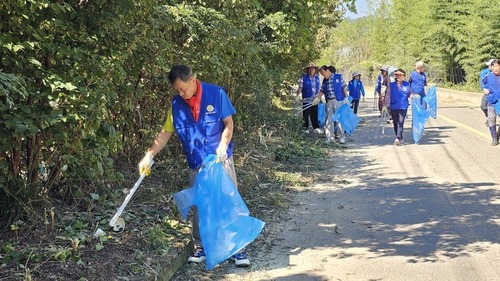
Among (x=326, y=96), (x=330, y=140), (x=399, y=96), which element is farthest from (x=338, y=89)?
(x=399, y=96)

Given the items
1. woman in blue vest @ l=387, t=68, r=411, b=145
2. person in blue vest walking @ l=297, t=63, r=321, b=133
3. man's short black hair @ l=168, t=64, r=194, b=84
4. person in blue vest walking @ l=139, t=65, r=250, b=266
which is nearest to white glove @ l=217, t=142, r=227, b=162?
person in blue vest walking @ l=139, t=65, r=250, b=266

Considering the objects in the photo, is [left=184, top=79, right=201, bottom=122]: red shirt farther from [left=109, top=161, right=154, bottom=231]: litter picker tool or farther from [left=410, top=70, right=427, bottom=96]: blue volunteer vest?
[left=410, top=70, right=427, bottom=96]: blue volunteer vest

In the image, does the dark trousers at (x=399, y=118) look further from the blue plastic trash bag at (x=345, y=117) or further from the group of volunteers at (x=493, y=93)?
the group of volunteers at (x=493, y=93)

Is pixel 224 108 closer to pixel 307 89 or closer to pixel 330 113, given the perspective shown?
pixel 330 113

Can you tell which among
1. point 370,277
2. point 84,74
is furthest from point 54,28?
point 370,277

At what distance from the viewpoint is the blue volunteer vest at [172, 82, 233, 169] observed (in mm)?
5098

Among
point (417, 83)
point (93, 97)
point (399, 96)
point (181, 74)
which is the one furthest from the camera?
point (417, 83)

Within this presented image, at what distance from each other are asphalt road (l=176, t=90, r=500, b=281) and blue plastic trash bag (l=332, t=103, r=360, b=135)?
7.94 ft

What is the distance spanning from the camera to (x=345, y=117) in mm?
13805

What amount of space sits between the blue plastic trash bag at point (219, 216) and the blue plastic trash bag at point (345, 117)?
8.78m

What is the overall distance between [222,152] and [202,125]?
1.05 feet

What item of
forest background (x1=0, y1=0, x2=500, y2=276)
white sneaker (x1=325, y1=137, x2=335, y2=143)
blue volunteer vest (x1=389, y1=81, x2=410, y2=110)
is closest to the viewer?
forest background (x1=0, y1=0, x2=500, y2=276)

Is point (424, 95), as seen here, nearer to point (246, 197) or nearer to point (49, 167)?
point (246, 197)

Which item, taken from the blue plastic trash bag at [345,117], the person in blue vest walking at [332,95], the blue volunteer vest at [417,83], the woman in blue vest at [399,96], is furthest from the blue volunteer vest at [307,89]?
the woman in blue vest at [399,96]
